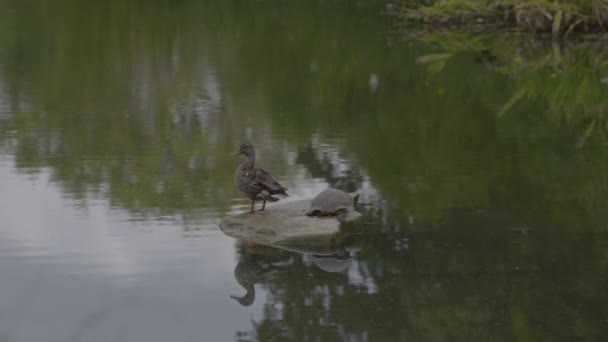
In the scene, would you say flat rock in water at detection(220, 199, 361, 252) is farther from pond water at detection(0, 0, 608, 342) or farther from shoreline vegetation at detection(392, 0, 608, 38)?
shoreline vegetation at detection(392, 0, 608, 38)

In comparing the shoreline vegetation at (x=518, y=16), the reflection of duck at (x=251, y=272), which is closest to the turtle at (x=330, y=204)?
the reflection of duck at (x=251, y=272)

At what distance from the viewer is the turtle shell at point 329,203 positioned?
8227 mm

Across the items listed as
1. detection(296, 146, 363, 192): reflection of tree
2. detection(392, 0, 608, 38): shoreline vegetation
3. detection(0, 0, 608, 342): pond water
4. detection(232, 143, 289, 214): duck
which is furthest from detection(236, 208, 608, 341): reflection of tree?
detection(392, 0, 608, 38): shoreline vegetation

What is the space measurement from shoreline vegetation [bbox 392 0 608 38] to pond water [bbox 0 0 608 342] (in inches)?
90.0

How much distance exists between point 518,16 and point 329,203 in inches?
597

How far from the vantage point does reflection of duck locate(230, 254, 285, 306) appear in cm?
684

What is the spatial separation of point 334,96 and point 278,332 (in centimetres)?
899

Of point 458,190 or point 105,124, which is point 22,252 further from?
point 105,124

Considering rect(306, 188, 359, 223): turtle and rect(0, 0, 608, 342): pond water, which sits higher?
rect(306, 188, 359, 223): turtle

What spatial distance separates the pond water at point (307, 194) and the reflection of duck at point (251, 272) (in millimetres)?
20

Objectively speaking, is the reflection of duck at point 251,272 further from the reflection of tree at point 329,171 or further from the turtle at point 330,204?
the reflection of tree at point 329,171

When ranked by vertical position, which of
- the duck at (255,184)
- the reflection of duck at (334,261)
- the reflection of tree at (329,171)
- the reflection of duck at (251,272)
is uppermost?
the duck at (255,184)

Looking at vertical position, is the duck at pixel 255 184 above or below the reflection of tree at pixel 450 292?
above

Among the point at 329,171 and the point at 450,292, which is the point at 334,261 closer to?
the point at 450,292
